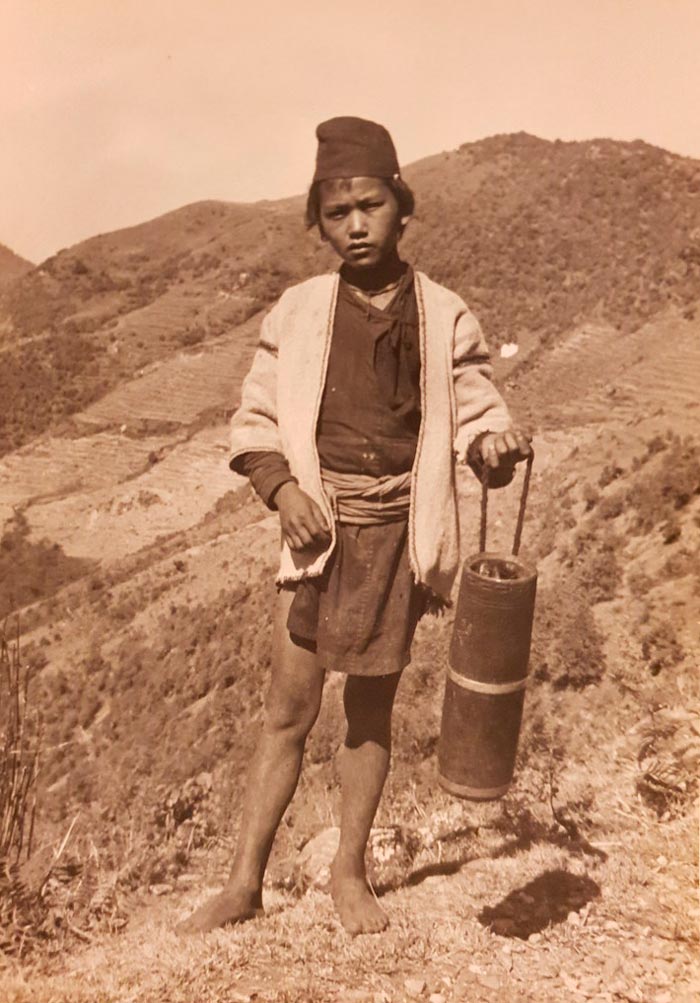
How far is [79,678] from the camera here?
934cm

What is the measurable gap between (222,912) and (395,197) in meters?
1.75

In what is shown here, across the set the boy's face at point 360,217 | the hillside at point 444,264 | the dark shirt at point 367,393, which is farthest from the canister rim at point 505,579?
the hillside at point 444,264

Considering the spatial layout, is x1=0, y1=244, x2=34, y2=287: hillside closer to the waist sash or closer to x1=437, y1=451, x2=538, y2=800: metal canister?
the waist sash

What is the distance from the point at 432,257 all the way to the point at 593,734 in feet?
71.6

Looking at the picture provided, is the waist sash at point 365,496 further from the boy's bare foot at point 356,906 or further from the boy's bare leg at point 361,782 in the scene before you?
the boy's bare foot at point 356,906

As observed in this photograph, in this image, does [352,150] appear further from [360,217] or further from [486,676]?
[486,676]

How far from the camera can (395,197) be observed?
2.01 meters

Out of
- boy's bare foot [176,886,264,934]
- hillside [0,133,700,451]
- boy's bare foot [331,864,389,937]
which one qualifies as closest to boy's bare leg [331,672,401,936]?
boy's bare foot [331,864,389,937]

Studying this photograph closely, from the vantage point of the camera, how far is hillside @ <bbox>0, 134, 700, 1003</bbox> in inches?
82.5

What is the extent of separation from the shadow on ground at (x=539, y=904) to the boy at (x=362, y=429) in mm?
783

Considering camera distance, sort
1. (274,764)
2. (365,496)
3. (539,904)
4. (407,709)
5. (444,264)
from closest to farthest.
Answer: (365,496) → (274,764) → (539,904) → (407,709) → (444,264)

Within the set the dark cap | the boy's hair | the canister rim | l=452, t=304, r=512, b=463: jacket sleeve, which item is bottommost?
the canister rim

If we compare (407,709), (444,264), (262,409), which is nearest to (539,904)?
(262,409)

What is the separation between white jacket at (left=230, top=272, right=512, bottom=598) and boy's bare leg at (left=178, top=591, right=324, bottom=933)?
0.20 m
